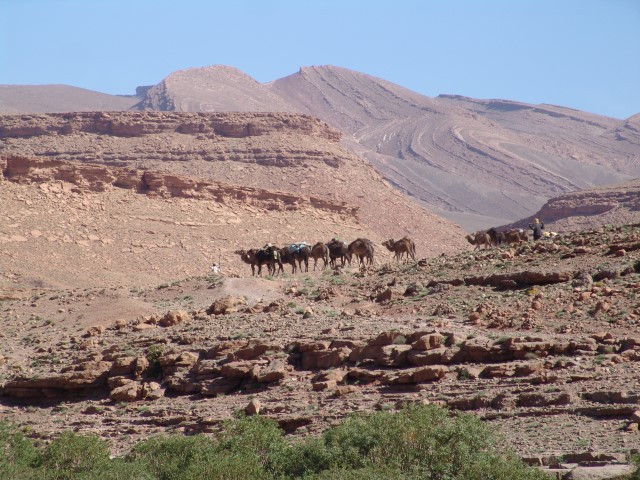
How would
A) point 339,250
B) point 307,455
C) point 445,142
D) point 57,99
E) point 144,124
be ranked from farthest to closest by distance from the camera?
1. point 445,142
2. point 57,99
3. point 144,124
4. point 339,250
5. point 307,455

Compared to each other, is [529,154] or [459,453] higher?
[529,154]

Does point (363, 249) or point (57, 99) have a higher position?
point (57, 99)

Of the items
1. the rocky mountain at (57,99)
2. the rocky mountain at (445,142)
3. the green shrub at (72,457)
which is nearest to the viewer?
the green shrub at (72,457)

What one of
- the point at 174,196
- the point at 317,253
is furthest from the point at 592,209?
the point at 317,253

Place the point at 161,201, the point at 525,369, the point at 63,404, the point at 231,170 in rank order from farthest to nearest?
the point at 231,170 → the point at 161,201 → the point at 63,404 → the point at 525,369

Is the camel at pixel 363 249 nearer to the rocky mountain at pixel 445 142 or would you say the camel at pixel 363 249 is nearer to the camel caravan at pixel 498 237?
the camel caravan at pixel 498 237

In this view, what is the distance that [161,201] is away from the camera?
55438 mm

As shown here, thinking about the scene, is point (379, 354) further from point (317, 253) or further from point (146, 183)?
point (146, 183)

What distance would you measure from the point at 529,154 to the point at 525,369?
145m

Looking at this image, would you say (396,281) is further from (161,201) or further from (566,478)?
(161,201)

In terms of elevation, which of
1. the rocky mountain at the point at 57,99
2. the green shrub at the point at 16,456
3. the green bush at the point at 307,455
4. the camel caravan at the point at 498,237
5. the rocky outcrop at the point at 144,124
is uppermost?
the rocky mountain at the point at 57,99

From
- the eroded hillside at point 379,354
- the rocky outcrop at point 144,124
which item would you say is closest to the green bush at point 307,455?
the eroded hillside at point 379,354

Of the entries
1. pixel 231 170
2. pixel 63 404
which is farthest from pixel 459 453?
pixel 231 170

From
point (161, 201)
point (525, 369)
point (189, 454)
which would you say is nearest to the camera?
point (189, 454)
